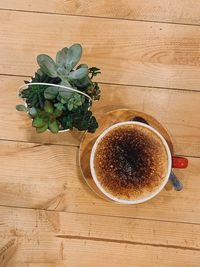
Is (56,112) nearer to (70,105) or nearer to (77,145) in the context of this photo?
(70,105)

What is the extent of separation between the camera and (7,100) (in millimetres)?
949

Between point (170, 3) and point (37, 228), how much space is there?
621 mm

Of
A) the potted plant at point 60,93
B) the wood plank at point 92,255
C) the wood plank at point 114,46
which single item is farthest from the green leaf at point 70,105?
the wood plank at point 92,255

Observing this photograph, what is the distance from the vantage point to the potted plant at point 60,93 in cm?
75

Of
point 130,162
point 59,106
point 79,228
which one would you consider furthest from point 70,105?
point 79,228

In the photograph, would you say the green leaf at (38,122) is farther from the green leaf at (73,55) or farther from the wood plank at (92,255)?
the wood plank at (92,255)

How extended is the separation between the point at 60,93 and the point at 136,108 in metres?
0.26

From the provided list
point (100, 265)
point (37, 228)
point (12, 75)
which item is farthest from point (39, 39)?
point (100, 265)

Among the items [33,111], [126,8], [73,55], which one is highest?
[126,8]

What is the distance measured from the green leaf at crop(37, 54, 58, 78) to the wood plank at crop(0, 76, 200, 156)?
0.21 metres

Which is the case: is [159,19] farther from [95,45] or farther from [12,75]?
[12,75]

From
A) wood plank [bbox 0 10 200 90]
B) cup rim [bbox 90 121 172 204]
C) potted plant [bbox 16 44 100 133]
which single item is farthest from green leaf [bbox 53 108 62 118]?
wood plank [bbox 0 10 200 90]

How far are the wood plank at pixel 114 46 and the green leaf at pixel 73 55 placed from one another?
0.66ft

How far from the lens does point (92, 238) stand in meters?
0.94
